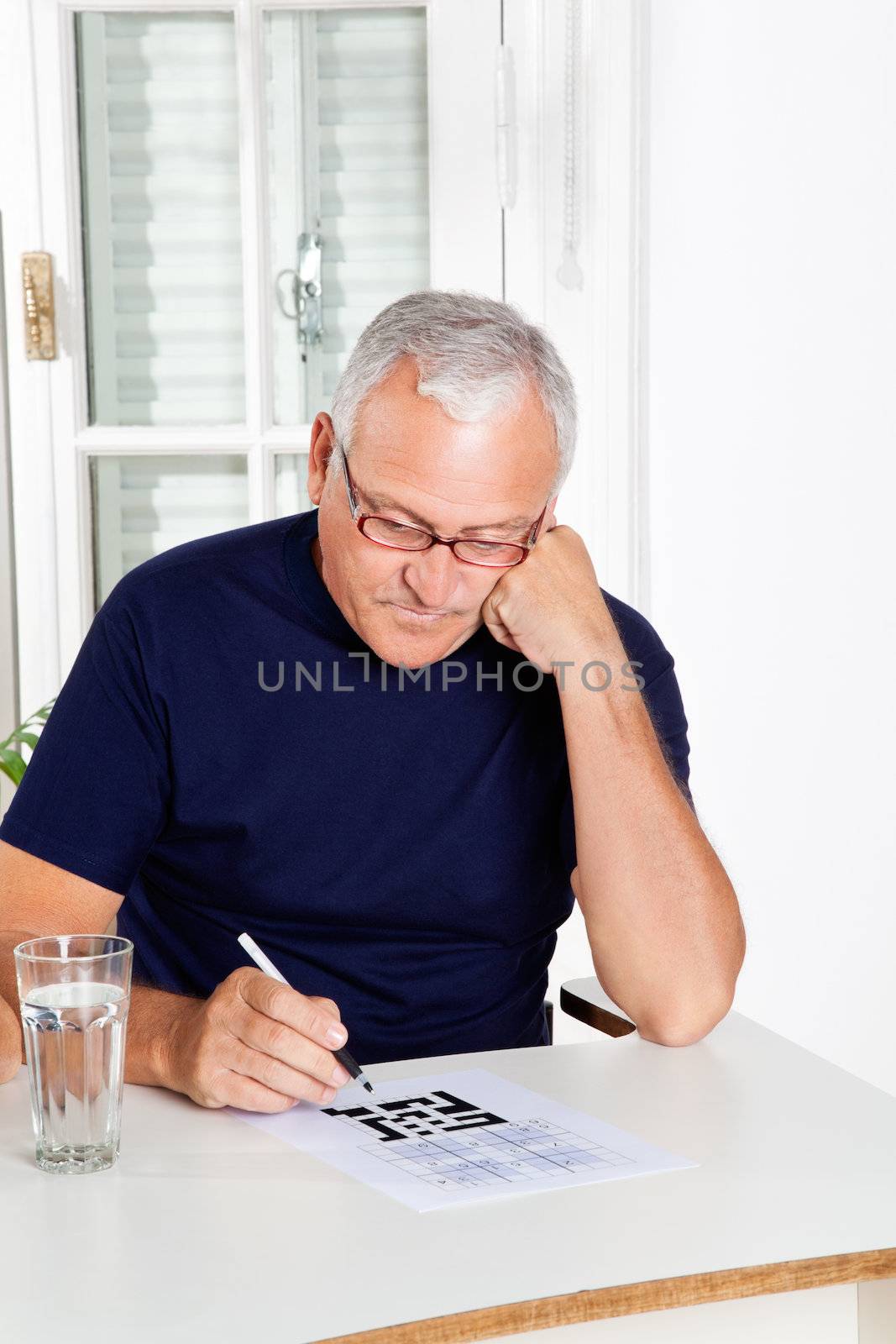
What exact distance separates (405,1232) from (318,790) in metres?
0.62

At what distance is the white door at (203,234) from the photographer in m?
2.37

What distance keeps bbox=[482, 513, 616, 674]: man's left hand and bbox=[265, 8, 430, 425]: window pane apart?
3.66 ft

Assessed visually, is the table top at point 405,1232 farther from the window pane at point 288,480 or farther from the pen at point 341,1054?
the window pane at point 288,480

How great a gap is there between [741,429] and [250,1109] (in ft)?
5.63

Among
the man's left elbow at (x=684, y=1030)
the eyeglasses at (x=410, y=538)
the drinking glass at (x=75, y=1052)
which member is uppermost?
the eyeglasses at (x=410, y=538)

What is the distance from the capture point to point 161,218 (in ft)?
7.93

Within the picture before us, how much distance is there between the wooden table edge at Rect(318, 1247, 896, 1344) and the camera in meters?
0.74

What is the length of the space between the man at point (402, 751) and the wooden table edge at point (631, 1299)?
41 centimetres

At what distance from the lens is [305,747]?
1429 millimetres

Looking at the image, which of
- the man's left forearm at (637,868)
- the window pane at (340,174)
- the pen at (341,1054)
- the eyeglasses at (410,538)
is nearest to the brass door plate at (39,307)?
the window pane at (340,174)

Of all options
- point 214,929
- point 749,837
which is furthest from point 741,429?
point 214,929

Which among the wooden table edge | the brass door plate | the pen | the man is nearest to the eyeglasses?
the man

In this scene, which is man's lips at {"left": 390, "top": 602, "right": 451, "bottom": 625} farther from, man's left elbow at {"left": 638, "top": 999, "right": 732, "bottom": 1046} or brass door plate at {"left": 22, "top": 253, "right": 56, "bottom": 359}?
brass door plate at {"left": 22, "top": 253, "right": 56, "bottom": 359}

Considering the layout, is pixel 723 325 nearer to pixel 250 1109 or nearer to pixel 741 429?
pixel 741 429
